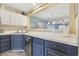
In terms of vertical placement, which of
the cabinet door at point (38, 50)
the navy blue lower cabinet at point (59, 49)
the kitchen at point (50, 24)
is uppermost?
the kitchen at point (50, 24)

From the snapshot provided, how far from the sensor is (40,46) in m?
1.61

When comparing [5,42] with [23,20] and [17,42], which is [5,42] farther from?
[23,20]

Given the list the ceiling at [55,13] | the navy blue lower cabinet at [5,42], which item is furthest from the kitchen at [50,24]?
the navy blue lower cabinet at [5,42]

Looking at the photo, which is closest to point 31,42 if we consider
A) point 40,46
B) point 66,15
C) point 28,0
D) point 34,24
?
point 40,46

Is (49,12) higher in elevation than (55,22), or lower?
higher

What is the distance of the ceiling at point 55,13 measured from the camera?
1.33 metres

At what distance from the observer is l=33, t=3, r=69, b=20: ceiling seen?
1.33 meters

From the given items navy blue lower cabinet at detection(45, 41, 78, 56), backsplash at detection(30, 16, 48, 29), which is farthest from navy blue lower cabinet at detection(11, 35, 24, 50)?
navy blue lower cabinet at detection(45, 41, 78, 56)

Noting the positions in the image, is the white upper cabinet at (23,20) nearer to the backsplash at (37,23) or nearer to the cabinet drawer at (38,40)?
the backsplash at (37,23)

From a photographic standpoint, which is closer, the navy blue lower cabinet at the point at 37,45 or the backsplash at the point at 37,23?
the backsplash at the point at 37,23

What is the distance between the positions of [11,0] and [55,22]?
586 millimetres

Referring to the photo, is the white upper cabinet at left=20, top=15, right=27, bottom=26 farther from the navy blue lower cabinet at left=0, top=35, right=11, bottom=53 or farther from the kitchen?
the navy blue lower cabinet at left=0, top=35, right=11, bottom=53

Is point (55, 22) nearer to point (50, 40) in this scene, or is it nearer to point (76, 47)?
point (50, 40)

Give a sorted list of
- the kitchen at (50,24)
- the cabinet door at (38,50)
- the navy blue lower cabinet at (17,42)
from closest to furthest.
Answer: the kitchen at (50,24) < the cabinet door at (38,50) < the navy blue lower cabinet at (17,42)
